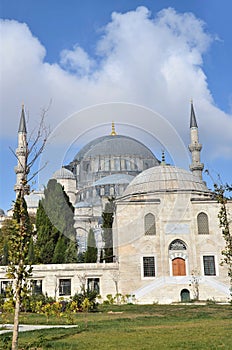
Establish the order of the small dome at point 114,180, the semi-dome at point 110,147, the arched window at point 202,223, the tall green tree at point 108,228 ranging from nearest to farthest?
the tall green tree at point 108,228, the semi-dome at point 110,147, the arched window at point 202,223, the small dome at point 114,180

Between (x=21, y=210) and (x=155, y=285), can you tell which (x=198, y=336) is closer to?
(x=21, y=210)

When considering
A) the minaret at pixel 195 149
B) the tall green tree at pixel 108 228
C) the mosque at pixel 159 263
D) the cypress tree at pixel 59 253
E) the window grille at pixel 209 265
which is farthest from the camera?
Result: the minaret at pixel 195 149

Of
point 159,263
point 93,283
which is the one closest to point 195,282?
point 159,263

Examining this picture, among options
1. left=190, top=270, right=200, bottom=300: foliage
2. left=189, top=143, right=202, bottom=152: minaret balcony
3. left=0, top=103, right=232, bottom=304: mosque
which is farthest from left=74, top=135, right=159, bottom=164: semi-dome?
left=189, top=143, right=202, bottom=152: minaret balcony

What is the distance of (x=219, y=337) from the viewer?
10016 mm

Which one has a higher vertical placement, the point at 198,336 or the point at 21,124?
the point at 21,124

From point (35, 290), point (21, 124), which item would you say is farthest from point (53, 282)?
point (21, 124)

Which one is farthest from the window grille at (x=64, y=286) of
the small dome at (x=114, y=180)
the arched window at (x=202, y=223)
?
the small dome at (x=114, y=180)

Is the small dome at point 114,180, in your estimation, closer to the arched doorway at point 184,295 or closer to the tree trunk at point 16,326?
the arched doorway at point 184,295

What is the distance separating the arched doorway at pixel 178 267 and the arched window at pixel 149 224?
245 cm

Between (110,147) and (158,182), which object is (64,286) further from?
(110,147)

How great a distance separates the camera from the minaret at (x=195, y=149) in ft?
150

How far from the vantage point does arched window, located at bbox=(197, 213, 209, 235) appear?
29.8 metres

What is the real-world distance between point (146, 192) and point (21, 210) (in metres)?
21.8
